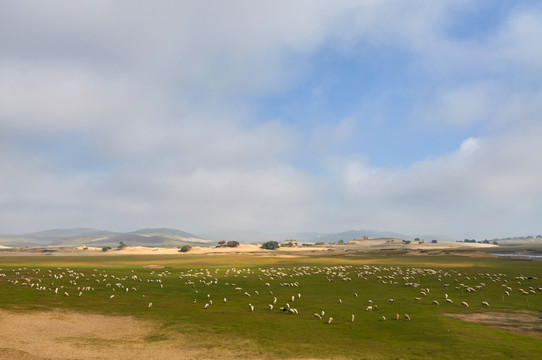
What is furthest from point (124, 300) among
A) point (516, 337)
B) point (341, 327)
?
point (516, 337)

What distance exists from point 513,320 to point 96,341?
95.2 ft

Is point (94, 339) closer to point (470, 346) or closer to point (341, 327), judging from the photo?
point (341, 327)

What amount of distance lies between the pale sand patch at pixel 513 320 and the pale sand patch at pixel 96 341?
1760 cm

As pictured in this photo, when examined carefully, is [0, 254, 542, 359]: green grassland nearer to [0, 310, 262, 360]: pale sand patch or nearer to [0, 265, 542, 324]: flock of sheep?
[0, 265, 542, 324]: flock of sheep

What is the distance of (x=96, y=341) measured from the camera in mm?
20719

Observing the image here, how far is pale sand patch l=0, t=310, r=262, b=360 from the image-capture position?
1803 centimetres

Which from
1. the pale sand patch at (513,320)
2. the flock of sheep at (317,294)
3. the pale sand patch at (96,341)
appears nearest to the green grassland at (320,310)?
the flock of sheep at (317,294)

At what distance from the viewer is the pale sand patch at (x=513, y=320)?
76.3 ft

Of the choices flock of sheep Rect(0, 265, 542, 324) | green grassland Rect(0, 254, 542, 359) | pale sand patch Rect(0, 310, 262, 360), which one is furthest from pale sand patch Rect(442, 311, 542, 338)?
pale sand patch Rect(0, 310, 262, 360)

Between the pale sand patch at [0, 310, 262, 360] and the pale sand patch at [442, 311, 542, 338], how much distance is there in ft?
57.7

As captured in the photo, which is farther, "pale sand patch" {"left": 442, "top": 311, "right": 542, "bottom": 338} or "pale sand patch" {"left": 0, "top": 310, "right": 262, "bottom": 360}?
"pale sand patch" {"left": 442, "top": 311, "right": 542, "bottom": 338}

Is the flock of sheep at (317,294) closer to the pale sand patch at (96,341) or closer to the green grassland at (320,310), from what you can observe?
the green grassland at (320,310)

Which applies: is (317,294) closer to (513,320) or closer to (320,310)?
(320,310)

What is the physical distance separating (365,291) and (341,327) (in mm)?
17825
